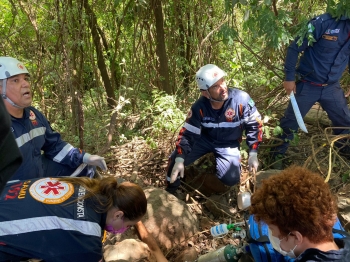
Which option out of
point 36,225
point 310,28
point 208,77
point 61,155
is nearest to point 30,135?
point 61,155

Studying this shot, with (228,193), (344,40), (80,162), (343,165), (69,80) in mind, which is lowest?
(228,193)

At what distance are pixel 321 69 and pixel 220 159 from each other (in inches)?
60.9

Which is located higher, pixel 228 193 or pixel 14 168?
pixel 14 168

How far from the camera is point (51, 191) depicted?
7.50ft

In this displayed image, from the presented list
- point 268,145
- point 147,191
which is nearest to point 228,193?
point 268,145

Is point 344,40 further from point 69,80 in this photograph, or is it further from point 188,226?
point 69,80

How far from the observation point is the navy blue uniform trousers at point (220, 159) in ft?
13.1

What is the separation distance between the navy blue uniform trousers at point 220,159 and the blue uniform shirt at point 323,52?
43.5 inches

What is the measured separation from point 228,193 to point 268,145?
0.85 m

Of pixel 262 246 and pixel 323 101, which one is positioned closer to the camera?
pixel 262 246

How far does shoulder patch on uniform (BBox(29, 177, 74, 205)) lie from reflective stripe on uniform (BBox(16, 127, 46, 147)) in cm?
76

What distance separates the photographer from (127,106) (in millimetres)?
6766

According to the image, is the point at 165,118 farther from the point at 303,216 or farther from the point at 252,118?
the point at 303,216

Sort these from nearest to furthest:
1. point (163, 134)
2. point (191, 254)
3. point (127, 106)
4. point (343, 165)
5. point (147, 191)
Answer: point (191, 254) < point (147, 191) < point (343, 165) < point (163, 134) < point (127, 106)
